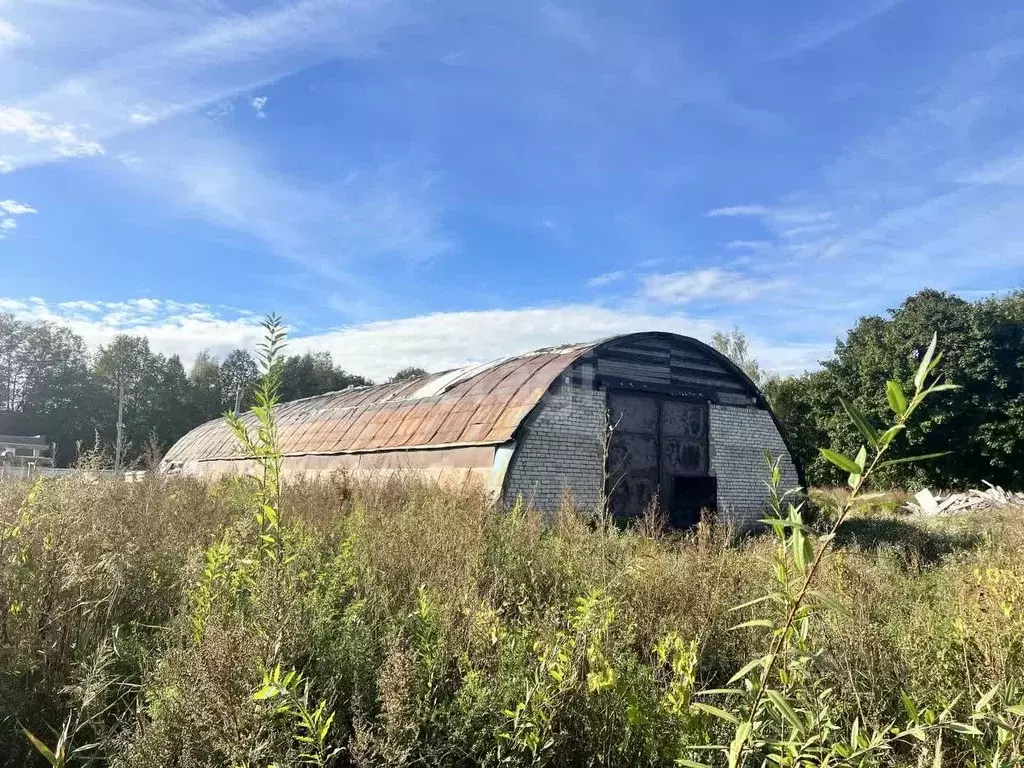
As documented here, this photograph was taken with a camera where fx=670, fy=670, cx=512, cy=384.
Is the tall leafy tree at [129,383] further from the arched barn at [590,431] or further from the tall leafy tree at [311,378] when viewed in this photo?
the arched barn at [590,431]

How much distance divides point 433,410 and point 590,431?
387 centimetres

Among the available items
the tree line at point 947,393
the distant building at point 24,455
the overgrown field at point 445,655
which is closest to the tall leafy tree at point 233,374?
the distant building at point 24,455

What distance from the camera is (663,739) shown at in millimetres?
2828

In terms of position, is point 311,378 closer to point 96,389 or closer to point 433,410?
point 96,389

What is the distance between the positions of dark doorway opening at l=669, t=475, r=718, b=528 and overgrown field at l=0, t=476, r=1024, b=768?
29.1 ft

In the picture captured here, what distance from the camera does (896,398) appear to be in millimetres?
1549

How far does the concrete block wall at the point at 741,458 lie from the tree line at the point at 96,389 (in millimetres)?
39308

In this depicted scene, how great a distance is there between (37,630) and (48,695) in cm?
32

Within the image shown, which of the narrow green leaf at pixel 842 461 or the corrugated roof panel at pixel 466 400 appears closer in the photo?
the narrow green leaf at pixel 842 461

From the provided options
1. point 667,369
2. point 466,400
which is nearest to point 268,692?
point 466,400

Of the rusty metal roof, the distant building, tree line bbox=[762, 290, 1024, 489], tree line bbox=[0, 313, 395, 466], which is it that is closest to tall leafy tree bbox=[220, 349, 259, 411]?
tree line bbox=[0, 313, 395, 466]

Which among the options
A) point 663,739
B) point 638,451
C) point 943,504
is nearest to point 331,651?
point 663,739

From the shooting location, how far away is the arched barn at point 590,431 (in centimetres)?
1229

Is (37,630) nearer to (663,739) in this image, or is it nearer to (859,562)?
(663,739)
